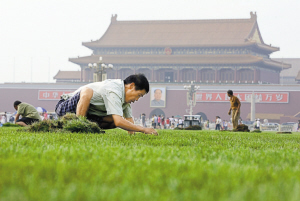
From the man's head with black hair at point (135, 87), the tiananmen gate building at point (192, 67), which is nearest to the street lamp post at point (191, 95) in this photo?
the tiananmen gate building at point (192, 67)

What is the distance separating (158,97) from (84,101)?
1300 inches

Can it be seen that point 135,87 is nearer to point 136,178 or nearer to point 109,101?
point 109,101

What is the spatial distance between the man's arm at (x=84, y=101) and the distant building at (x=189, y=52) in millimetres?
33970

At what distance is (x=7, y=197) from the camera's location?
136cm

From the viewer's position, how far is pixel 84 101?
5039 millimetres

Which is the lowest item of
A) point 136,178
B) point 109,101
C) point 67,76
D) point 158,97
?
point 136,178

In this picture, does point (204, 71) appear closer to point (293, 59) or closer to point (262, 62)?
point (262, 62)

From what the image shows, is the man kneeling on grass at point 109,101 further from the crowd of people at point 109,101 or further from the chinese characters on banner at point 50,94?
the chinese characters on banner at point 50,94

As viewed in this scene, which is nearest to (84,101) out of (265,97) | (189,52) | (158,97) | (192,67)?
(265,97)

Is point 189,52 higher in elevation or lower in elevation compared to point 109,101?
higher

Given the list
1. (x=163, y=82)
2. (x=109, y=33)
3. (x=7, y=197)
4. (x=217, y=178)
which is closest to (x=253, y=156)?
(x=217, y=178)

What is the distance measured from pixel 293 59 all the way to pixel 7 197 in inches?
2246

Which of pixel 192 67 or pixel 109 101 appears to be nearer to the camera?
pixel 109 101

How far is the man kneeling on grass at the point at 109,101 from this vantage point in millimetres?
4535
